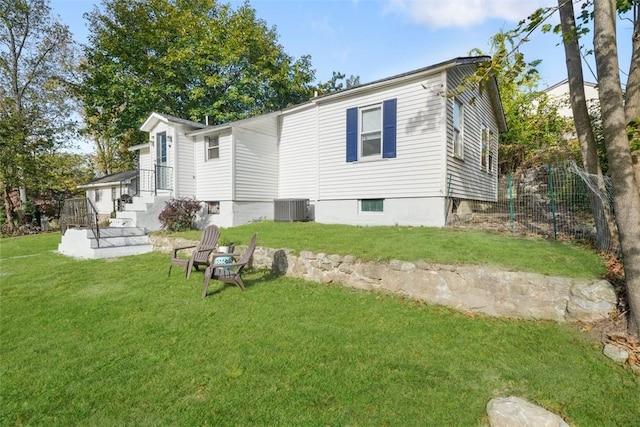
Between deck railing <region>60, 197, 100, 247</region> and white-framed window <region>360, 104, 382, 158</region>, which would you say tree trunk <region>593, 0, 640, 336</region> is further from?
deck railing <region>60, 197, 100, 247</region>

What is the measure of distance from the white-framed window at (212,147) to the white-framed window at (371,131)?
20.0 ft

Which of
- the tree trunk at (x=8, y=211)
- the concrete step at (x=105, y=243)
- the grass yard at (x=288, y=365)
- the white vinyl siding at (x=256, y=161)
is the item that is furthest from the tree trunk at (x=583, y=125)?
the tree trunk at (x=8, y=211)

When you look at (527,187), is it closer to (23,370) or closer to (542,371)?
(542,371)

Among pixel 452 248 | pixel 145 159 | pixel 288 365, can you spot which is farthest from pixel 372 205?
pixel 145 159

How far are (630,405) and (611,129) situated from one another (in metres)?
3.02

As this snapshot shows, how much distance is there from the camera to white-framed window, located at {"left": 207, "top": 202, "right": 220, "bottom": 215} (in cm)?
1275

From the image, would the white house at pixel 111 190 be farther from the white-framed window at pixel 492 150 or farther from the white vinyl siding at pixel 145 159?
the white-framed window at pixel 492 150

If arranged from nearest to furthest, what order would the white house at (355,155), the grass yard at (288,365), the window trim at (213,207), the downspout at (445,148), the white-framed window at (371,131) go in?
the grass yard at (288,365)
the downspout at (445,148)
the white house at (355,155)
the white-framed window at (371,131)
the window trim at (213,207)

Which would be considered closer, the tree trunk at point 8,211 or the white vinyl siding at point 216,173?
the white vinyl siding at point 216,173

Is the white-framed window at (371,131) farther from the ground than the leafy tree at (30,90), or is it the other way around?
the leafy tree at (30,90)

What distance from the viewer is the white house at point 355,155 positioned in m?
8.63

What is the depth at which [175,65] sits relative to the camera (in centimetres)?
2052

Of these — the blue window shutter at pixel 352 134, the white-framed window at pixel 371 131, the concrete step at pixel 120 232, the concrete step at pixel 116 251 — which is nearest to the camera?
the concrete step at pixel 116 251

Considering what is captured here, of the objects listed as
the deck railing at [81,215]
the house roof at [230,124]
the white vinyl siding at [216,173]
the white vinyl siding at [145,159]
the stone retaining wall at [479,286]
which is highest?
the house roof at [230,124]
